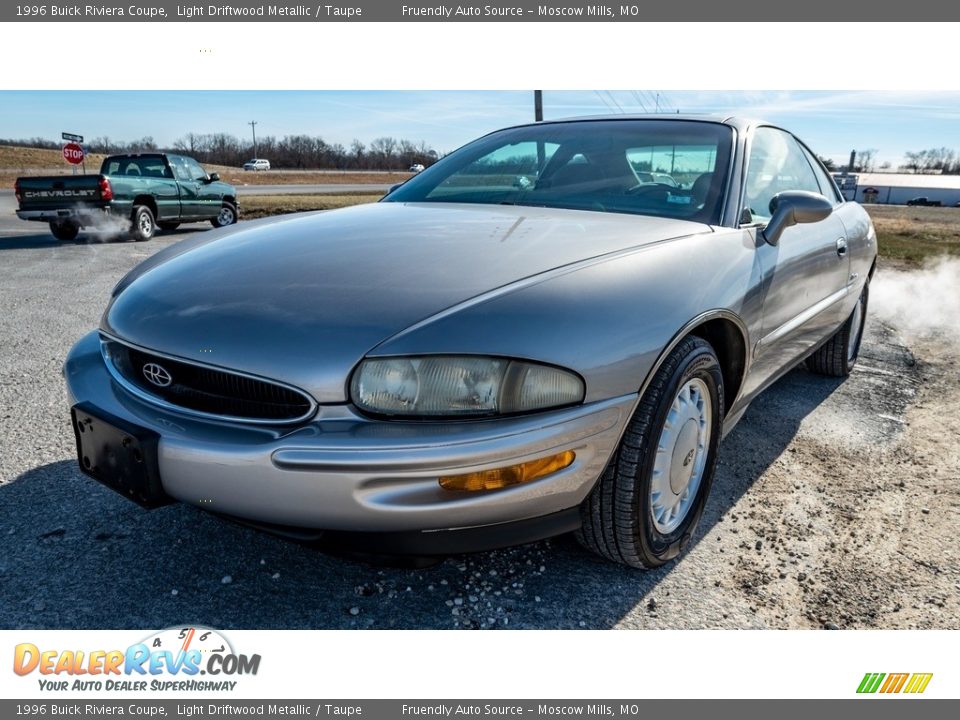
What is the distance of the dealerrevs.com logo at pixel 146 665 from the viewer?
173 centimetres

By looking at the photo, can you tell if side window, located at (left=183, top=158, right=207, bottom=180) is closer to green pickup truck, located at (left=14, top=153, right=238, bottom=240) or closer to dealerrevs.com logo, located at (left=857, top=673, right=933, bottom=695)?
green pickup truck, located at (left=14, top=153, right=238, bottom=240)

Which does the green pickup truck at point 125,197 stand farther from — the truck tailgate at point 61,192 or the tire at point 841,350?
the tire at point 841,350

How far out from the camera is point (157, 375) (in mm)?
1904

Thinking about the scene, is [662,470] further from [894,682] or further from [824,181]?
[824,181]

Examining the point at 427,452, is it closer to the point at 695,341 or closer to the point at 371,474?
the point at 371,474

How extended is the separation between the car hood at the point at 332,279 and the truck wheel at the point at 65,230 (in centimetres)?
1000

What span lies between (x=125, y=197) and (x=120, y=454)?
10.6m

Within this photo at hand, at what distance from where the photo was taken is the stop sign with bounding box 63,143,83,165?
686 inches

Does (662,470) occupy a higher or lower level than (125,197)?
lower

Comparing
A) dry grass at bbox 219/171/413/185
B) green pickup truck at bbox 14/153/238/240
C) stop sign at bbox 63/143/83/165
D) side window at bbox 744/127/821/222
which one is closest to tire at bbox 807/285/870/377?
side window at bbox 744/127/821/222

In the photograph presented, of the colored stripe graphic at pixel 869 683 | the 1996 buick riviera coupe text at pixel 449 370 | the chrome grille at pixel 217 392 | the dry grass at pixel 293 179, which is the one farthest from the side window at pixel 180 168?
the dry grass at pixel 293 179

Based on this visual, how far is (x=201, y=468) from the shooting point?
167 centimetres

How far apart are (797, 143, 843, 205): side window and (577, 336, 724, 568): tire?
2.22 metres

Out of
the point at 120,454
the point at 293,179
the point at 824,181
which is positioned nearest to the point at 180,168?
the point at 824,181
